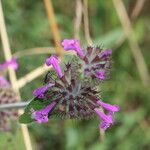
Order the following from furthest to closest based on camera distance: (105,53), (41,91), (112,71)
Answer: (112,71) → (105,53) → (41,91)

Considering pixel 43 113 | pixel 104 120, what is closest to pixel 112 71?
pixel 104 120

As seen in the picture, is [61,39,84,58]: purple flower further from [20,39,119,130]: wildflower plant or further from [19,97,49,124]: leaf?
[19,97,49,124]: leaf

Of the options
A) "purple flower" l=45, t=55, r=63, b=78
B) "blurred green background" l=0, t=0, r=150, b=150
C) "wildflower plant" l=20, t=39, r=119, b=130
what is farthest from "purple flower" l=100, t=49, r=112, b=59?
"blurred green background" l=0, t=0, r=150, b=150

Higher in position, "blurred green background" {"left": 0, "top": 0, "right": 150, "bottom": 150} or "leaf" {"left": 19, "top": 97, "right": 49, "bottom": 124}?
"blurred green background" {"left": 0, "top": 0, "right": 150, "bottom": 150}

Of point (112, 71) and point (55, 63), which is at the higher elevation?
point (112, 71)

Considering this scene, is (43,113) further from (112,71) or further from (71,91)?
(112,71)

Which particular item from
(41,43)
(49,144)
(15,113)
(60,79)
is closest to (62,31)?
(41,43)

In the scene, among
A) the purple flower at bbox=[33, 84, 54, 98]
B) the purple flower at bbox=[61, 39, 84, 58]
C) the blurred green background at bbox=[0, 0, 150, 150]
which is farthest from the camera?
the blurred green background at bbox=[0, 0, 150, 150]

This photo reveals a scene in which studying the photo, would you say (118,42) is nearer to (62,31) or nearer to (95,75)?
(62,31)

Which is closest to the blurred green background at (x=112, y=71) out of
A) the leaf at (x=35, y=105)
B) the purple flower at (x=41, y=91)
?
the leaf at (x=35, y=105)
